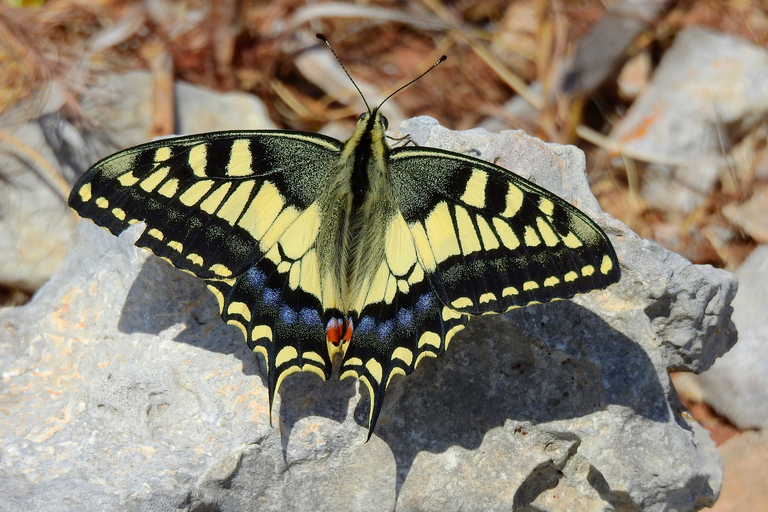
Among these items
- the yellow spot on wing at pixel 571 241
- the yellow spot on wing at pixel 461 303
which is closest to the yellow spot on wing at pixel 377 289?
the yellow spot on wing at pixel 461 303

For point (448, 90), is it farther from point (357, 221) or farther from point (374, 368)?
point (374, 368)

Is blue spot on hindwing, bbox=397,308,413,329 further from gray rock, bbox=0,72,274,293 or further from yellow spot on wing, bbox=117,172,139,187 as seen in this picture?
gray rock, bbox=0,72,274,293

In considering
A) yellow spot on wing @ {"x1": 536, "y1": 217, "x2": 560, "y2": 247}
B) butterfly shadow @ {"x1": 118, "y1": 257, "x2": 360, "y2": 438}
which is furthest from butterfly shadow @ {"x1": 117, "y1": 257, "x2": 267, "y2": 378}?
yellow spot on wing @ {"x1": 536, "y1": 217, "x2": 560, "y2": 247}

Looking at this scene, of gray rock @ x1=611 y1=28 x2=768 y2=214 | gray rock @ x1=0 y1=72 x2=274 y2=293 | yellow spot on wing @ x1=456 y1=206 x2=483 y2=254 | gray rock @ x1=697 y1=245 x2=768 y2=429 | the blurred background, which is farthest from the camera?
gray rock @ x1=611 y1=28 x2=768 y2=214

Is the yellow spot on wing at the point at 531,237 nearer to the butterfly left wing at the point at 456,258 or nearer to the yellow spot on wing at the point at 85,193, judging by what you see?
the butterfly left wing at the point at 456,258

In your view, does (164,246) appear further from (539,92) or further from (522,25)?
(522,25)
